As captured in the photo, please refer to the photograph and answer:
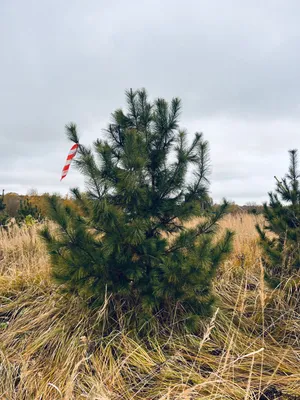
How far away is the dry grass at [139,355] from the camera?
231 centimetres

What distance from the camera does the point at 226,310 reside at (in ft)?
11.8

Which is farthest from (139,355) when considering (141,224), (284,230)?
(284,230)

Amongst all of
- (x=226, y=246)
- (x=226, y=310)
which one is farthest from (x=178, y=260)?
(x=226, y=310)

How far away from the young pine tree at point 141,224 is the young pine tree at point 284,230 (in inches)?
47.5

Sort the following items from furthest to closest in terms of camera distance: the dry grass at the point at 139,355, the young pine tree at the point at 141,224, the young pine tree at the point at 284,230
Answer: the young pine tree at the point at 284,230 → the young pine tree at the point at 141,224 → the dry grass at the point at 139,355

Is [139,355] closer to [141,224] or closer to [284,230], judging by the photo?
[141,224]

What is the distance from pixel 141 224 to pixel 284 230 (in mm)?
2059

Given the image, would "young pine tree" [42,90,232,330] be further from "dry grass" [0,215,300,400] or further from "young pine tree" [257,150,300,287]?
"young pine tree" [257,150,300,287]

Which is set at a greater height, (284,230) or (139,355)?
(284,230)

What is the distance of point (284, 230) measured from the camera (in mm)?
4113

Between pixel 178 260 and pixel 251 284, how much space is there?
200 centimetres

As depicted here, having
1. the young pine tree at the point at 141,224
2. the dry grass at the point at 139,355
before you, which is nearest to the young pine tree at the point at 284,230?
the dry grass at the point at 139,355

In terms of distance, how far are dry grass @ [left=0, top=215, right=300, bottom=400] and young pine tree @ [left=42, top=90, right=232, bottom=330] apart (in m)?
0.27

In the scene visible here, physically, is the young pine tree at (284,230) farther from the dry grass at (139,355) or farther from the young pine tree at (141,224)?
the young pine tree at (141,224)
